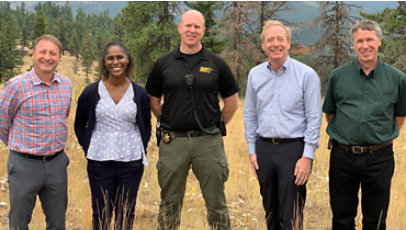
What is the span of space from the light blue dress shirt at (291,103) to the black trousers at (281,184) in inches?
4.6

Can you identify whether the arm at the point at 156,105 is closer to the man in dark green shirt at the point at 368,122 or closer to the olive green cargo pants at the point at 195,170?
the olive green cargo pants at the point at 195,170

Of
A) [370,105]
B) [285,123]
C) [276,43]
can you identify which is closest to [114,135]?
[285,123]

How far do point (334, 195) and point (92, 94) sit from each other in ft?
8.67

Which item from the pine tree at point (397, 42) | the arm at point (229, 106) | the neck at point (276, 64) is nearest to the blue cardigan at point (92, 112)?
the arm at point (229, 106)

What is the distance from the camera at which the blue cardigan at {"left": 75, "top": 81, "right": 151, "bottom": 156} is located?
12.6 ft

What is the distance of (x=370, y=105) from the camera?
11.4 ft

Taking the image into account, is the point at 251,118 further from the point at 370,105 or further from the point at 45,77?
the point at 45,77

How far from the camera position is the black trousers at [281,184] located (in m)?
3.70

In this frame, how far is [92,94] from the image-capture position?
3846 mm

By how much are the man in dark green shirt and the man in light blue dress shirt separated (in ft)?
0.84

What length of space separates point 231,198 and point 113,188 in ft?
9.17

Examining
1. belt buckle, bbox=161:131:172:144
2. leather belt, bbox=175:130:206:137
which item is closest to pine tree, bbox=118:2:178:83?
belt buckle, bbox=161:131:172:144

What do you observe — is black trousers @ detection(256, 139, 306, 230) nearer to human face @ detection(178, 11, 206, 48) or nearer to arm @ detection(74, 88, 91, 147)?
human face @ detection(178, 11, 206, 48)

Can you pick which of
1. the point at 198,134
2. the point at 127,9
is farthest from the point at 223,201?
the point at 127,9
